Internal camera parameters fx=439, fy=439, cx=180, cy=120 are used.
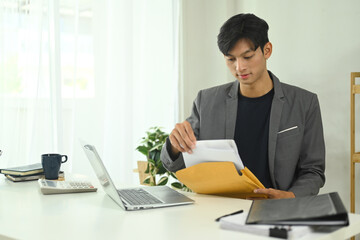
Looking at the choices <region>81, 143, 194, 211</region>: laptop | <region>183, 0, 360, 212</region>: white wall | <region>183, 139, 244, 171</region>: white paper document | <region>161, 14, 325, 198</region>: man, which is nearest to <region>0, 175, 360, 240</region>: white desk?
<region>81, 143, 194, 211</region>: laptop

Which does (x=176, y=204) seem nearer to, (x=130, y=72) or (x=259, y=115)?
(x=259, y=115)

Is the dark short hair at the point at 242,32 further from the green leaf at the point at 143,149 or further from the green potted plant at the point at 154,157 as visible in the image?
the green leaf at the point at 143,149

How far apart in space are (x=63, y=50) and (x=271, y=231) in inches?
84.2

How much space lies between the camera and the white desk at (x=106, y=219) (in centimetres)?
105

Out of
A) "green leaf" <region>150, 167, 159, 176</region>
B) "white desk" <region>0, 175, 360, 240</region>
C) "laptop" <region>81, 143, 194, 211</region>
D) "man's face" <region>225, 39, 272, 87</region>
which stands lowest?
"green leaf" <region>150, 167, 159, 176</region>

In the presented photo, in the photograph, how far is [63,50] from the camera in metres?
2.78

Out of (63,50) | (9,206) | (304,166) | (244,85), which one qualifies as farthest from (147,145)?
(9,206)

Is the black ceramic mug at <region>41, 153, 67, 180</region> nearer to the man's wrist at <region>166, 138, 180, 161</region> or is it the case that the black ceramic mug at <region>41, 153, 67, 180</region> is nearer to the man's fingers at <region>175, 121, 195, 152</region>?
the man's wrist at <region>166, 138, 180, 161</region>

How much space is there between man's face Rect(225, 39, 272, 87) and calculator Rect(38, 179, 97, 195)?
2.68ft

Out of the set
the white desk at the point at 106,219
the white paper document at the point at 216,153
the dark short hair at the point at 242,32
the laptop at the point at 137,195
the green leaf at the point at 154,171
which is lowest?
the green leaf at the point at 154,171

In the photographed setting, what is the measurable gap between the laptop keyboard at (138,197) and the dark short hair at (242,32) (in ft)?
2.53

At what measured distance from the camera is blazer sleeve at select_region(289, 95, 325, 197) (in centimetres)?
184

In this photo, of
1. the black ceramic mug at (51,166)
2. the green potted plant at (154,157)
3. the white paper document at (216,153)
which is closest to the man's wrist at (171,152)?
the white paper document at (216,153)

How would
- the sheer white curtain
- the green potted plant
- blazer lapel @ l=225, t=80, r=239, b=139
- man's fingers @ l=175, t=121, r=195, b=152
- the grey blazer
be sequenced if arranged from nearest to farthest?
1. man's fingers @ l=175, t=121, r=195, b=152
2. the grey blazer
3. blazer lapel @ l=225, t=80, r=239, b=139
4. the sheer white curtain
5. the green potted plant
